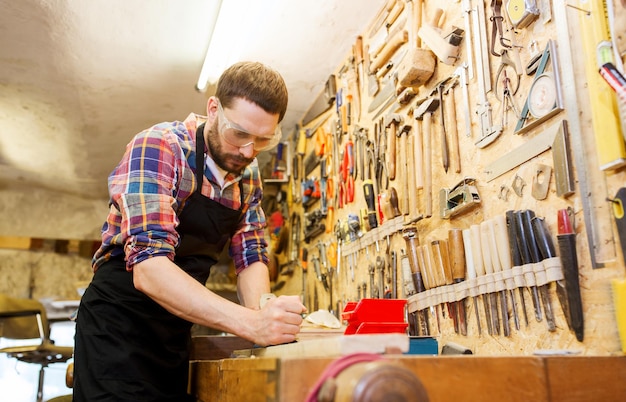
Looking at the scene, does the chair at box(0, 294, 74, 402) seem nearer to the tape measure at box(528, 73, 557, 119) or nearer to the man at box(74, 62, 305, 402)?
the man at box(74, 62, 305, 402)

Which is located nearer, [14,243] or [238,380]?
[238,380]

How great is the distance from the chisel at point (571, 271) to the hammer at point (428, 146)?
85 centimetres

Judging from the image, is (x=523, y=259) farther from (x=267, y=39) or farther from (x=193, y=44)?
(x=193, y=44)

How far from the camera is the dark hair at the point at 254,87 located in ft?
7.00

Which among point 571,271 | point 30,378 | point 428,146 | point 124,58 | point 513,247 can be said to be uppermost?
point 124,58

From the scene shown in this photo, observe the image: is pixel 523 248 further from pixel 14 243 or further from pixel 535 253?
pixel 14 243

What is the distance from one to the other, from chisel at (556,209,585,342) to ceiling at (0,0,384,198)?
214 cm

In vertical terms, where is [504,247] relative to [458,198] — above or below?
below

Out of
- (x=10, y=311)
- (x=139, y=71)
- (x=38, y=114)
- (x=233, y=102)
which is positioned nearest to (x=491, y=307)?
(x=233, y=102)

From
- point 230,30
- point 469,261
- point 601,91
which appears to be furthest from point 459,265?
point 230,30

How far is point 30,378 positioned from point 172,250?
682 cm

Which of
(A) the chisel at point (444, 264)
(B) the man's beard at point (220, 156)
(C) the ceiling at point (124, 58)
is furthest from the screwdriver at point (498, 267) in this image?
(C) the ceiling at point (124, 58)

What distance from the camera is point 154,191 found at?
190 cm

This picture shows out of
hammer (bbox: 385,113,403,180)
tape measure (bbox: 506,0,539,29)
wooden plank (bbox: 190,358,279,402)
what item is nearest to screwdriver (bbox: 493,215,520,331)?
tape measure (bbox: 506,0,539,29)
